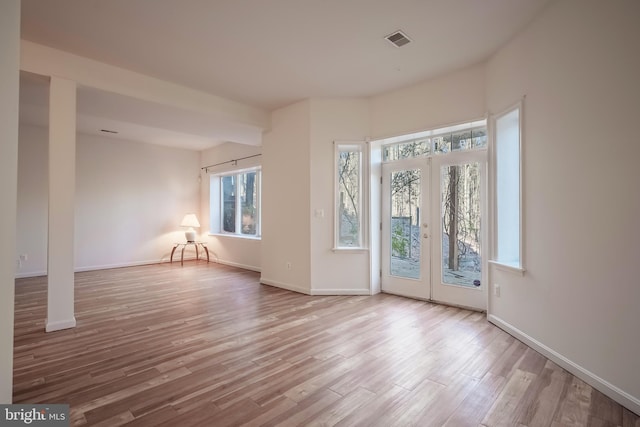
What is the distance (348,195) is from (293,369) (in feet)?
9.47

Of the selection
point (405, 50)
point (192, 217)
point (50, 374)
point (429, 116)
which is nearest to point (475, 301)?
point (429, 116)

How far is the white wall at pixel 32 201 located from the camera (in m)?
5.91

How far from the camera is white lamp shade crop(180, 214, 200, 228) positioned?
7.82 metres

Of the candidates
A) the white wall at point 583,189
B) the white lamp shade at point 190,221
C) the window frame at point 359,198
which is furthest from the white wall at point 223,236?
the white wall at point 583,189

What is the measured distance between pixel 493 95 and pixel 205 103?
3.78 metres

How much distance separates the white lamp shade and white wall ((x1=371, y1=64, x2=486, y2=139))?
5295 mm

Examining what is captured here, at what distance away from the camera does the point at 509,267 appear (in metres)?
3.20

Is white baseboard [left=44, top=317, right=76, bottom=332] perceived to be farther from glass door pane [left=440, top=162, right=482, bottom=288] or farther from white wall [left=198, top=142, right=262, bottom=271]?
glass door pane [left=440, top=162, right=482, bottom=288]

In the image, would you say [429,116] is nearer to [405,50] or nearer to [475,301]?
[405,50]

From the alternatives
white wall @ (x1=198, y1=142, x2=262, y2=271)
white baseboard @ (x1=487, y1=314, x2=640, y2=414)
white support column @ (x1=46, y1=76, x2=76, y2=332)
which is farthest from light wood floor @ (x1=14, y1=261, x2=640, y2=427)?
white wall @ (x1=198, y1=142, x2=262, y2=271)

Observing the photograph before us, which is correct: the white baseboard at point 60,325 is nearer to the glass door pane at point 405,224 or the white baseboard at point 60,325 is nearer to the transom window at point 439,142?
the glass door pane at point 405,224

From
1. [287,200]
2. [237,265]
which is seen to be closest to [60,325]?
[287,200]

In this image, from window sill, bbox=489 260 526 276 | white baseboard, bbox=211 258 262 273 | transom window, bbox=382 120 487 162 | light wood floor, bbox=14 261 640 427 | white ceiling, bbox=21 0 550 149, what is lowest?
light wood floor, bbox=14 261 640 427

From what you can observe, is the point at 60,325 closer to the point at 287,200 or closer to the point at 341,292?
the point at 287,200
